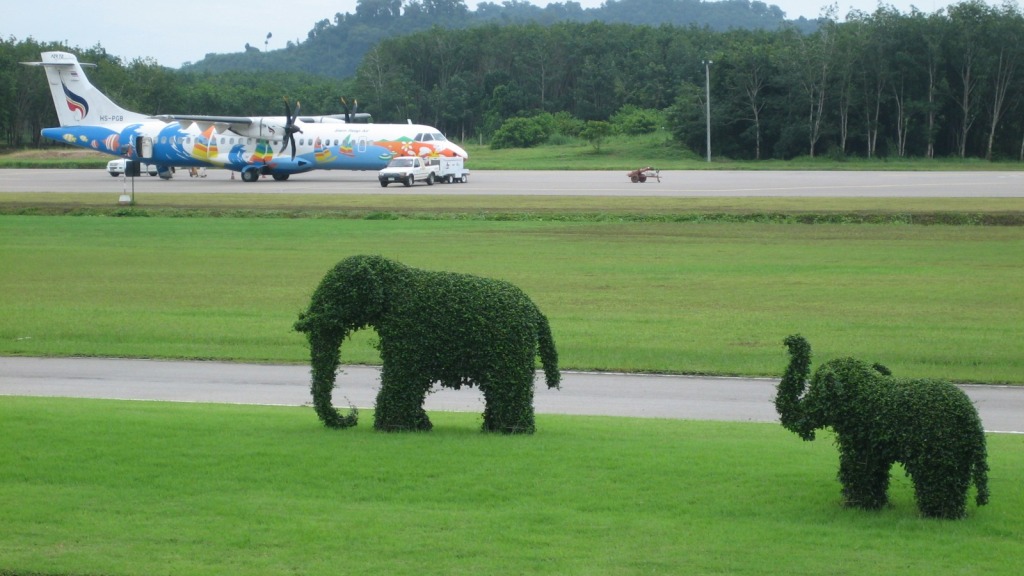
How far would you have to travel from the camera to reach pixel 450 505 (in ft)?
28.3

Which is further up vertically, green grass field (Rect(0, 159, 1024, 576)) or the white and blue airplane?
the white and blue airplane

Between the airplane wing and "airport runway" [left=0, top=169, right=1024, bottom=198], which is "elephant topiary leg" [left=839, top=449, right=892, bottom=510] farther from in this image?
the airplane wing

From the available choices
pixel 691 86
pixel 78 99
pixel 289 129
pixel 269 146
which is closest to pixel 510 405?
pixel 289 129

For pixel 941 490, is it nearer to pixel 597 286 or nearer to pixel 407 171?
pixel 597 286

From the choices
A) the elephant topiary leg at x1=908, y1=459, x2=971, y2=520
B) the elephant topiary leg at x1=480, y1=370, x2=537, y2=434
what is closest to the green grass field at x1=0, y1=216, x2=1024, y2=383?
the elephant topiary leg at x1=480, y1=370, x2=537, y2=434

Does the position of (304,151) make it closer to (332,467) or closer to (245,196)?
(245,196)

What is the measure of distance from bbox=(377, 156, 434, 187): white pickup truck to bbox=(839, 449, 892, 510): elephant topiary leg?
176 ft

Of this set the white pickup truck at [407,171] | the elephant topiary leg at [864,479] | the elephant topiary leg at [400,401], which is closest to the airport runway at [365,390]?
the elephant topiary leg at [400,401]

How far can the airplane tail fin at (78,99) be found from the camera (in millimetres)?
70938

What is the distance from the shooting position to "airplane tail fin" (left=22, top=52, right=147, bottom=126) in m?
70.9

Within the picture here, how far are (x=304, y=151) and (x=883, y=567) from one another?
6071 cm

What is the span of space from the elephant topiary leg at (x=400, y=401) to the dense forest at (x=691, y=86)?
7974 centimetres

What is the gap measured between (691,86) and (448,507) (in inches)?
3734

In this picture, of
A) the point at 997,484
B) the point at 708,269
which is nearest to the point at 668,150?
the point at 708,269
